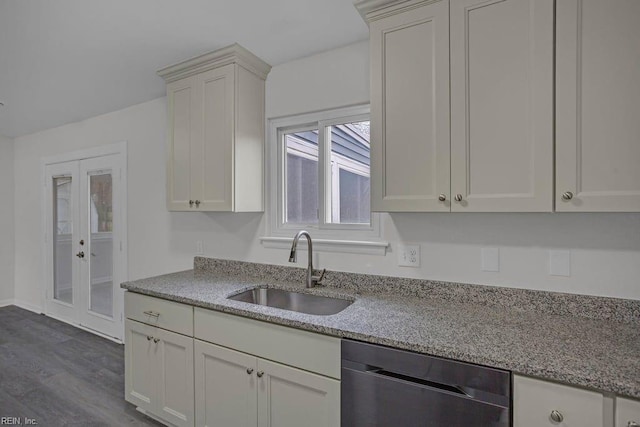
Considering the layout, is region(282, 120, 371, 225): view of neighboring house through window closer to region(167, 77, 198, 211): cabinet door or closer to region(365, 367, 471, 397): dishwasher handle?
region(167, 77, 198, 211): cabinet door

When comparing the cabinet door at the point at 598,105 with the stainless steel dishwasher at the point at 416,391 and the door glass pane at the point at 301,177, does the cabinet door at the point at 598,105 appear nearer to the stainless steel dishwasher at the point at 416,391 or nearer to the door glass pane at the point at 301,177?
the stainless steel dishwasher at the point at 416,391

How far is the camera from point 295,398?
1.48 metres

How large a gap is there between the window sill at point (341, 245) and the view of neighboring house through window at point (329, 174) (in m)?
0.16

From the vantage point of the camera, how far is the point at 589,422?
98cm

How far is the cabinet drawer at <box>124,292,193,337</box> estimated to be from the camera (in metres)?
1.84

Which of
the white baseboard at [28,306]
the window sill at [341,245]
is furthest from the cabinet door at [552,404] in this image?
the white baseboard at [28,306]

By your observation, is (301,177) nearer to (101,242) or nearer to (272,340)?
(272,340)

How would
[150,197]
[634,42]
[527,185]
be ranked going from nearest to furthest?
[634,42], [527,185], [150,197]

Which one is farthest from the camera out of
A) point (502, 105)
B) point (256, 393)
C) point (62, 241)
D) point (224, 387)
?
point (62, 241)

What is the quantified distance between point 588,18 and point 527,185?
621 mm

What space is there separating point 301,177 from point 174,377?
1.46 meters

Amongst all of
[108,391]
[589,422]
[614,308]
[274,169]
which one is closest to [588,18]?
[614,308]

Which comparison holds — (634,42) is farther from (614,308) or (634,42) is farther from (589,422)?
(589,422)

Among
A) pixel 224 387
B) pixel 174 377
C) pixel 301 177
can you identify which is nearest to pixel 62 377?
pixel 174 377
